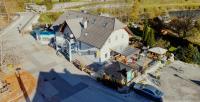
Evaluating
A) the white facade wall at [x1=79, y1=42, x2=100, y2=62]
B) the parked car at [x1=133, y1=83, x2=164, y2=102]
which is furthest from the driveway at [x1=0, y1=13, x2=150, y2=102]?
the white facade wall at [x1=79, y1=42, x2=100, y2=62]

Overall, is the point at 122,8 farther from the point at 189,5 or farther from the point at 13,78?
the point at 13,78

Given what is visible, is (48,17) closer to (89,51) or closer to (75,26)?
(75,26)

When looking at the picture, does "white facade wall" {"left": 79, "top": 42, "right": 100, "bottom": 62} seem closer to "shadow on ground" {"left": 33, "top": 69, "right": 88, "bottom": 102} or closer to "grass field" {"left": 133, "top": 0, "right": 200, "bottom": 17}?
"shadow on ground" {"left": 33, "top": 69, "right": 88, "bottom": 102}

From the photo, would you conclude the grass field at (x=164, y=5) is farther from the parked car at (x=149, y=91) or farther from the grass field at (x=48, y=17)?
the parked car at (x=149, y=91)

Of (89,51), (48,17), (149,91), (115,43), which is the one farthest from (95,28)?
(48,17)

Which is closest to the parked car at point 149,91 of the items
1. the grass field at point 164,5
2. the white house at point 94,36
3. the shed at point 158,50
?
the white house at point 94,36

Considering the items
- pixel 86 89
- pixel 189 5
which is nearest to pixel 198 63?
pixel 86 89
